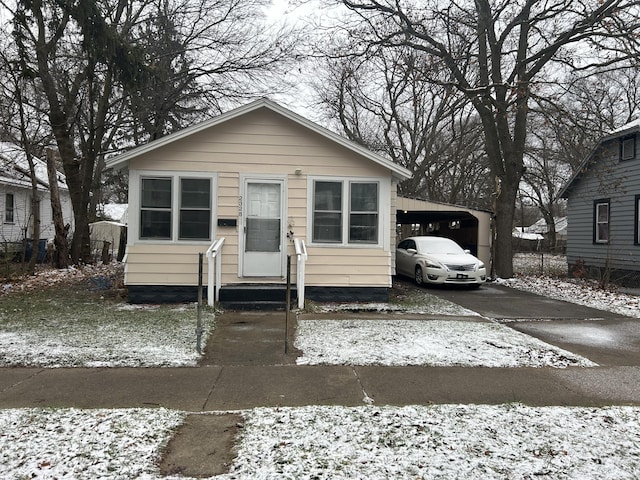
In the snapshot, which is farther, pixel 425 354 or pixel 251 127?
pixel 251 127

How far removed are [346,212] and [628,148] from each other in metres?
11.2

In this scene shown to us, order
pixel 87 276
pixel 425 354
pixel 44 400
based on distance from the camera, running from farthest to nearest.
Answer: pixel 87 276 < pixel 425 354 < pixel 44 400

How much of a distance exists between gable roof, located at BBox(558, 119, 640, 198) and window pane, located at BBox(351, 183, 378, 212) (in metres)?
9.16

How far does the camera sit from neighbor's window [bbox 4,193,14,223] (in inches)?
757

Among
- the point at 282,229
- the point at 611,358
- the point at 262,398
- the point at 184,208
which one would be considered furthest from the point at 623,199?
the point at 262,398

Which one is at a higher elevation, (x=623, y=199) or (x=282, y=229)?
(x=623, y=199)

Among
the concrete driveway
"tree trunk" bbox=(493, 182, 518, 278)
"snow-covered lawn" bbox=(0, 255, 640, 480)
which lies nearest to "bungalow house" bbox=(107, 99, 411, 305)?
the concrete driveway

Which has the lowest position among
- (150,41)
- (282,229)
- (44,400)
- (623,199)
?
(44,400)

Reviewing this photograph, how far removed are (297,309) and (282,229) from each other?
1.71 m

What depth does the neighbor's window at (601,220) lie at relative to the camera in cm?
1587

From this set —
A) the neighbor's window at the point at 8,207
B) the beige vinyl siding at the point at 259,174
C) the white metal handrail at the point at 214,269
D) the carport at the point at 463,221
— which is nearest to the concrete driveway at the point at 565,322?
the beige vinyl siding at the point at 259,174

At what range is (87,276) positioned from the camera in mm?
13242

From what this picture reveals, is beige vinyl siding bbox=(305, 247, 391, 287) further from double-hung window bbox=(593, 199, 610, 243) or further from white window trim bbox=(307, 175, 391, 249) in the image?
double-hung window bbox=(593, 199, 610, 243)

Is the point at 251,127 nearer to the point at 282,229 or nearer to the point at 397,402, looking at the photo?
the point at 282,229
